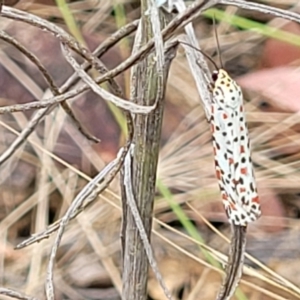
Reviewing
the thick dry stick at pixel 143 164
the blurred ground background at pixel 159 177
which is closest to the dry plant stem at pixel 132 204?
the thick dry stick at pixel 143 164

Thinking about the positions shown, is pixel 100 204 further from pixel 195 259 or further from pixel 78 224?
pixel 195 259

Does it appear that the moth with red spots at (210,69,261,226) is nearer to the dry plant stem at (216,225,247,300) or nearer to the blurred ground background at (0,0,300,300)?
the dry plant stem at (216,225,247,300)

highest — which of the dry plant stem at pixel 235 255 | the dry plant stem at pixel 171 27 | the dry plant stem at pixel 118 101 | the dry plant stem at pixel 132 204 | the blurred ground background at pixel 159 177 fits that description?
the dry plant stem at pixel 171 27

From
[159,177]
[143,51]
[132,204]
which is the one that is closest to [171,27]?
[143,51]

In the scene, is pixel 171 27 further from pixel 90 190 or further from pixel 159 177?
pixel 159 177

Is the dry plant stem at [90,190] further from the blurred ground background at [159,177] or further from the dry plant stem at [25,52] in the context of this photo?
the blurred ground background at [159,177]
